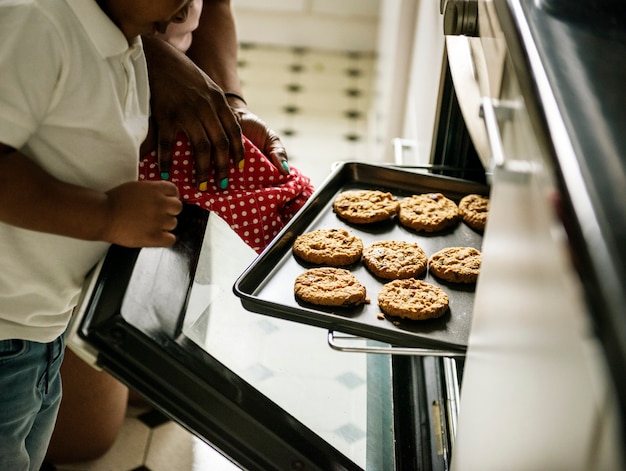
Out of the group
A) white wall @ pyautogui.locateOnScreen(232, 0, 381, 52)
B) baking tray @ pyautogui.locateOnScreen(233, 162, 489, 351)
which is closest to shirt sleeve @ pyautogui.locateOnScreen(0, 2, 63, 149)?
baking tray @ pyautogui.locateOnScreen(233, 162, 489, 351)

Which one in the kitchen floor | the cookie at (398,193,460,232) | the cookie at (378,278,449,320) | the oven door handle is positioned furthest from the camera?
the kitchen floor

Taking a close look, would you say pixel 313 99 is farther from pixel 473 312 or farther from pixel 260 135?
pixel 473 312

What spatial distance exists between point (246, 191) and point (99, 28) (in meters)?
0.42

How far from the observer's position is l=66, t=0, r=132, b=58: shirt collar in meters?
1.14

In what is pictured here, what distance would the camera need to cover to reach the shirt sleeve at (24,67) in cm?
105

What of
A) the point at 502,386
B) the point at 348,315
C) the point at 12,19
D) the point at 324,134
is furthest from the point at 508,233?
the point at 324,134

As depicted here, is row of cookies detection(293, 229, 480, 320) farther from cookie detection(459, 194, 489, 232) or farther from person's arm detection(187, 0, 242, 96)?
person's arm detection(187, 0, 242, 96)

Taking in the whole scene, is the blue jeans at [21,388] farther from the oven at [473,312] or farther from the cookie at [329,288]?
the cookie at [329,288]

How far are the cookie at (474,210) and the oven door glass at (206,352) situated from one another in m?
0.46

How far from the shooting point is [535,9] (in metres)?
1.01

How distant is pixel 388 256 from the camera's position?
1.46 meters

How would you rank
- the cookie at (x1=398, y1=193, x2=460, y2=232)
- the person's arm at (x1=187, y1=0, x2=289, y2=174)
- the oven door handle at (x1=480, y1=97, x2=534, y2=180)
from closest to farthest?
the oven door handle at (x1=480, y1=97, x2=534, y2=180) → the cookie at (x1=398, y1=193, x2=460, y2=232) → the person's arm at (x1=187, y1=0, x2=289, y2=174)

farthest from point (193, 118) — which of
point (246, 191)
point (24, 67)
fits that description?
point (24, 67)

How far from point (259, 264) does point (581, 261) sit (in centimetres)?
83
